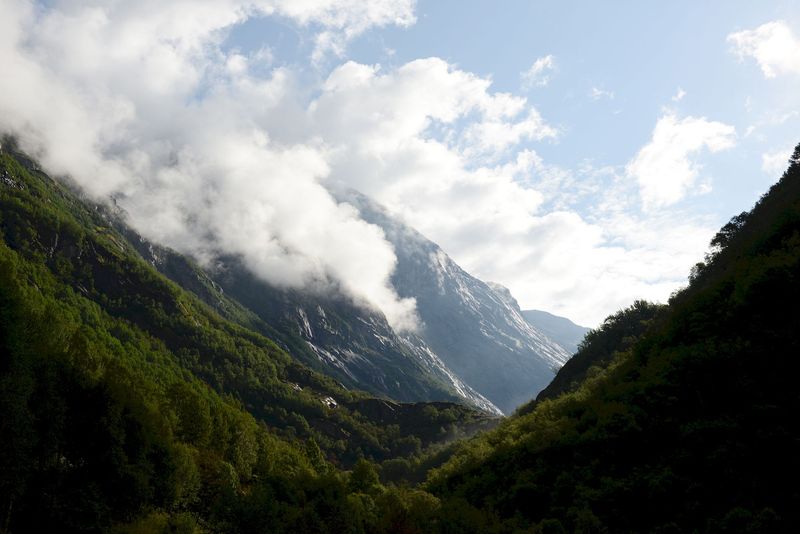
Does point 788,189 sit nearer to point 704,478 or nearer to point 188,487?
point 704,478

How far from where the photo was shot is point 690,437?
44.0 m

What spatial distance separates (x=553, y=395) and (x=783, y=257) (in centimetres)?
7211

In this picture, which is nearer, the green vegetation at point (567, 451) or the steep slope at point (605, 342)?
the green vegetation at point (567, 451)

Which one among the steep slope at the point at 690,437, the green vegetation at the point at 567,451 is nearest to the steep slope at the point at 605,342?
the green vegetation at the point at 567,451

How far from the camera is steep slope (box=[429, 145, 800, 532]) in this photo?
3784cm

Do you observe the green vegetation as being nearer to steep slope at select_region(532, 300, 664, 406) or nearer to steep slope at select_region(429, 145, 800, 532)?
steep slope at select_region(429, 145, 800, 532)

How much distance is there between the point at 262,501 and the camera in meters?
64.8

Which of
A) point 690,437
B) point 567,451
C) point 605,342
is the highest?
point 605,342

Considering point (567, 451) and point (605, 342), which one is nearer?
point (567, 451)

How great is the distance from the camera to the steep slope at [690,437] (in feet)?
124

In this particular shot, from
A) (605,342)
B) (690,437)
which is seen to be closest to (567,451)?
(690,437)

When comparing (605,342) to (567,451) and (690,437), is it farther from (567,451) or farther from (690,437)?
(690,437)

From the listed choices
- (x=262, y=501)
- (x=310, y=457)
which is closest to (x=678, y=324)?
(x=262, y=501)

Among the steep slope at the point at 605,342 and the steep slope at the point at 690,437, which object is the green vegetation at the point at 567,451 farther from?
the steep slope at the point at 605,342
